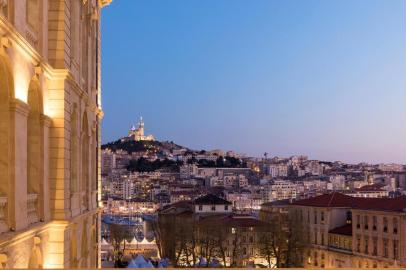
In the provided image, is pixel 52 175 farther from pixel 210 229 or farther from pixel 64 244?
pixel 210 229

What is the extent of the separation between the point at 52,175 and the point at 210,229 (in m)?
50.8

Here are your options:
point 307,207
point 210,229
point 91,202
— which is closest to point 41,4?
point 91,202

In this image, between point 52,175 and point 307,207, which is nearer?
point 52,175

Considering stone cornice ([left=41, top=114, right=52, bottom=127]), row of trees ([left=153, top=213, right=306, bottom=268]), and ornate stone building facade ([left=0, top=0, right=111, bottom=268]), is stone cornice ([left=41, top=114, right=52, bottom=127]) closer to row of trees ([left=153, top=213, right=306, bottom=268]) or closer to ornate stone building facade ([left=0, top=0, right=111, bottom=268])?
ornate stone building facade ([left=0, top=0, right=111, bottom=268])

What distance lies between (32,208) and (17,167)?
6.02ft

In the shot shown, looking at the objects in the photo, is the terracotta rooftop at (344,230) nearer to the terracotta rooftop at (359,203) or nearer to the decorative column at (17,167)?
the terracotta rooftop at (359,203)

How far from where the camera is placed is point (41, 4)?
1257cm

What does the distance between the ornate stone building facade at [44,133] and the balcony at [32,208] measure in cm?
2

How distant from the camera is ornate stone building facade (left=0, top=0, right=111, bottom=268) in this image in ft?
32.5

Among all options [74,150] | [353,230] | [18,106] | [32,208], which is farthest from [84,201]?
[353,230]

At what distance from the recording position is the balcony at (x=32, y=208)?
1148 centimetres

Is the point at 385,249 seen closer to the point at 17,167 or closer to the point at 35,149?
the point at 35,149

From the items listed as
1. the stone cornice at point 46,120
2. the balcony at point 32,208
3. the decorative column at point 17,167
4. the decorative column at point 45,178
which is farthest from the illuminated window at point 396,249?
the decorative column at point 17,167

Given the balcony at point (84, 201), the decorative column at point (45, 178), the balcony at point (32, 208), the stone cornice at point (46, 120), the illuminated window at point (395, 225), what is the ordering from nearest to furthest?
the balcony at point (32, 208), the decorative column at point (45, 178), the stone cornice at point (46, 120), the balcony at point (84, 201), the illuminated window at point (395, 225)
